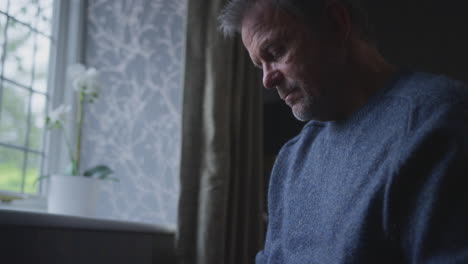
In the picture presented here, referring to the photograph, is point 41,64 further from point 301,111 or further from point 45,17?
point 301,111

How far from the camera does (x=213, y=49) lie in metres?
1.93

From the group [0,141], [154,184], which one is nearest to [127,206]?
[154,184]

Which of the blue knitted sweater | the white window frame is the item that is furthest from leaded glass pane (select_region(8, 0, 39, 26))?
the blue knitted sweater

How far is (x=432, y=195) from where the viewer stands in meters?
0.67

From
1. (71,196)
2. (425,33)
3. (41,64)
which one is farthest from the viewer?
(425,33)

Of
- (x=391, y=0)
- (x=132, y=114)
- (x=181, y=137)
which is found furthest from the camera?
(x=391, y=0)

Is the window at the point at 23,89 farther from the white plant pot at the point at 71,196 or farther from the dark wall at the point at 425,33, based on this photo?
the dark wall at the point at 425,33

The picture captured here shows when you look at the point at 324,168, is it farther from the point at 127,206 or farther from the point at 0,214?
the point at 127,206

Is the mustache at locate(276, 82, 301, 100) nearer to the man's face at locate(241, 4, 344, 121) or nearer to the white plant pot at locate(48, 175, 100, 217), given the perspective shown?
the man's face at locate(241, 4, 344, 121)

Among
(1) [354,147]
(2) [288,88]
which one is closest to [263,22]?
(2) [288,88]

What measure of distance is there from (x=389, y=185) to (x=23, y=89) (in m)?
1.82

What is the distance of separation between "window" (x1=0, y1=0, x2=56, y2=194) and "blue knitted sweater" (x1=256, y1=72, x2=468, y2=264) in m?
1.40

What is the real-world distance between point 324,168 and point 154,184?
123 centimetres

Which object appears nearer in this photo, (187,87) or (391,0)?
(187,87)
